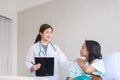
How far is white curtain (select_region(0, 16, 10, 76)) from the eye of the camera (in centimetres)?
328

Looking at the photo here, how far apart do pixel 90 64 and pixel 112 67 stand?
0.99ft

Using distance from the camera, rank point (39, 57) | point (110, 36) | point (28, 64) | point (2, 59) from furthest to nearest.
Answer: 1. point (2, 59)
2. point (110, 36)
3. point (28, 64)
4. point (39, 57)

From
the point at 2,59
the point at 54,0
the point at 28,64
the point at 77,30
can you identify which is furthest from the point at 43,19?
the point at 28,64

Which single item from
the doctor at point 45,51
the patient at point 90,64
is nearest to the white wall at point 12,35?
the doctor at point 45,51

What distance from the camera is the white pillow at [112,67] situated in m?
2.12

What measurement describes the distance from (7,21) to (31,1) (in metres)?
0.47

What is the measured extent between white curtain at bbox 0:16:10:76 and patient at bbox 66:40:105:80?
1.54 meters

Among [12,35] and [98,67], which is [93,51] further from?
[12,35]

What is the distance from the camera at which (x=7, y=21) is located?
11.2 feet

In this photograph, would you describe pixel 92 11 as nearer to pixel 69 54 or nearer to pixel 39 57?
pixel 69 54

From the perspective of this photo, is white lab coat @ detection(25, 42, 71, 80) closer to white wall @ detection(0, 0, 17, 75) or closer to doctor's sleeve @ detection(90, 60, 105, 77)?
doctor's sleeve @ detection(90, 60, 105, 77)

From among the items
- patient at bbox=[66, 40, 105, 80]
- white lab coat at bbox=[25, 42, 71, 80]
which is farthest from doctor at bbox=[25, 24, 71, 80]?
patient at bbox=[66, 40, 105, 80]

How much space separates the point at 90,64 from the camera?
197 cm

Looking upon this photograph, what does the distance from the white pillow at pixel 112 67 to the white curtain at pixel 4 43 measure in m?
1.64
